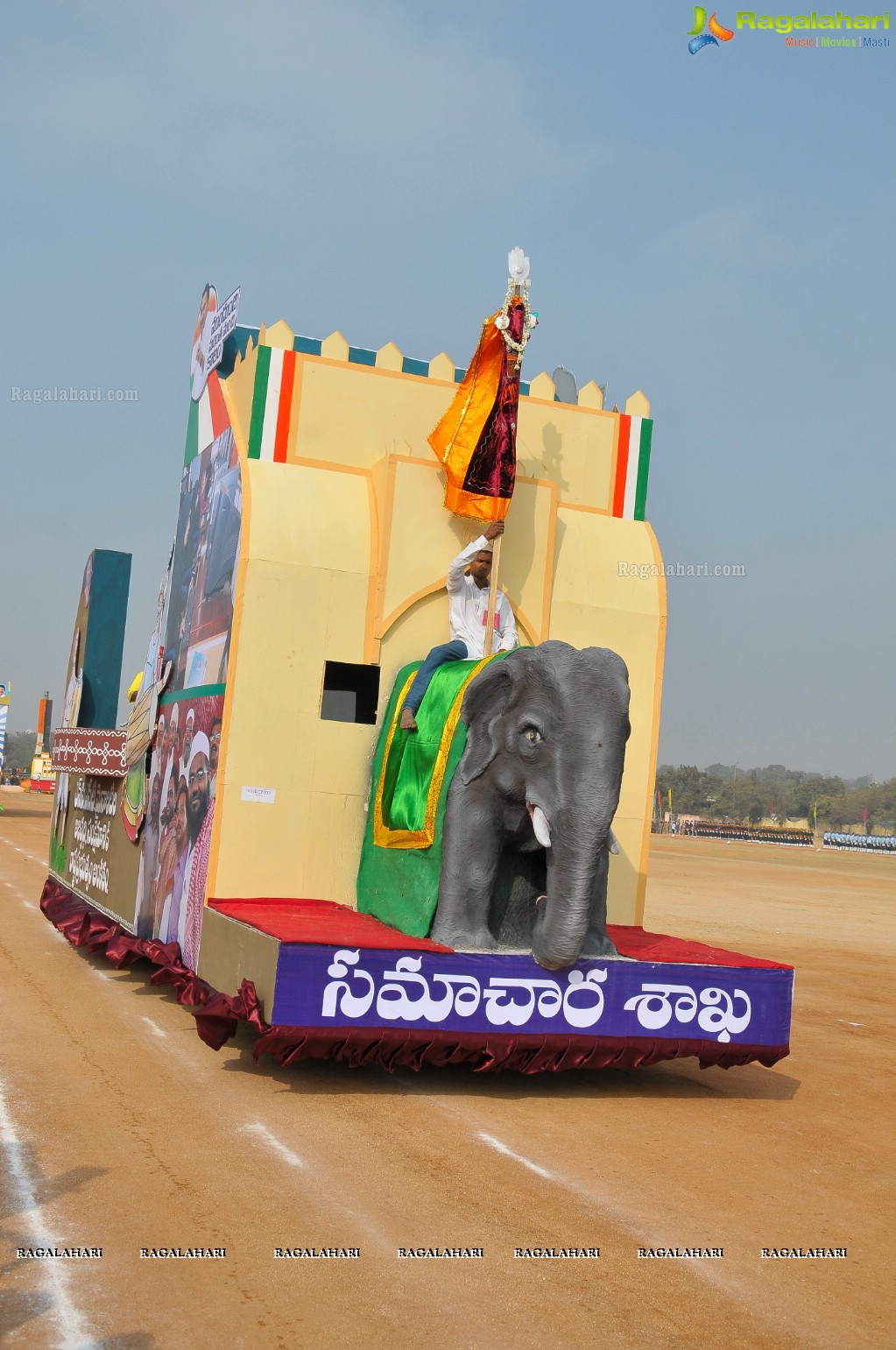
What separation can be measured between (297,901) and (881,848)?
88315 millimetres

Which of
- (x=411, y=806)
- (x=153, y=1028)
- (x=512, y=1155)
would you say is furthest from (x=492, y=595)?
(x=512, y=1155)

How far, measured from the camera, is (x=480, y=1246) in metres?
5.62

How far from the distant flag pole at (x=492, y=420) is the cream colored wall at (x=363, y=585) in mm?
280

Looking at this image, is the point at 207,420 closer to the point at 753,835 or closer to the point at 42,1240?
the point at 42,1240

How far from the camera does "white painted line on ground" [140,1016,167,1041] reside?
397 inches

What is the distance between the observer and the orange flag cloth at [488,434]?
1089cm

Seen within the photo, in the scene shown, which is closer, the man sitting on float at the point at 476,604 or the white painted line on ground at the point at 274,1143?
the white painted line on ground at the point at 274,1143

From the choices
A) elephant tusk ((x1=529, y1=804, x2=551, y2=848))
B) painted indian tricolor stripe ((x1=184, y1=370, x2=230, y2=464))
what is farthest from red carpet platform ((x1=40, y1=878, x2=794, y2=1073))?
painted indian tricolor stripe ((x1=184, y1=370, x2=230, y2=464))

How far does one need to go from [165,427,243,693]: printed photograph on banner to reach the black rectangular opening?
0.97 metres

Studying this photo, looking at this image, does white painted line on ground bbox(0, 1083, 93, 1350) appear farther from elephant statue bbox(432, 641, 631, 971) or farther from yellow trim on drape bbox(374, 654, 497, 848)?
yellow trim on drape bbox(374, 654, 497, 848)

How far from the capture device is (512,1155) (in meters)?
7.20

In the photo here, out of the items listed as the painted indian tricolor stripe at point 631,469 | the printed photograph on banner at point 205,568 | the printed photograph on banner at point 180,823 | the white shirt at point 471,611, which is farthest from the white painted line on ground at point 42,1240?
the painted indian tricolor stripe at point 631,469

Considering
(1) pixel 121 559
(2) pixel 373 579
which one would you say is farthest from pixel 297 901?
(1) pixel 121 559

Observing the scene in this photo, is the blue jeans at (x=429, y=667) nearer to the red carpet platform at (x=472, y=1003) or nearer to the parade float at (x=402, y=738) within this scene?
the parade float at (x=402, y=738)
